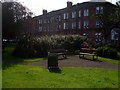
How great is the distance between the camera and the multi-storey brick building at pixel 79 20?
53.0 metres

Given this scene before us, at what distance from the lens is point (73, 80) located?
40.4 ft

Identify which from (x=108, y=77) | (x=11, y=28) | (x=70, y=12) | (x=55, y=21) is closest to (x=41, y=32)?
(x=55, y=21)

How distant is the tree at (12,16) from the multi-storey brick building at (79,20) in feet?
64.0

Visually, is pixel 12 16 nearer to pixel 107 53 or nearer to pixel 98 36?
pixel 107 53

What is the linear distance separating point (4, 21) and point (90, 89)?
60.2 feet

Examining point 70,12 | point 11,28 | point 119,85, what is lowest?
point 119,85

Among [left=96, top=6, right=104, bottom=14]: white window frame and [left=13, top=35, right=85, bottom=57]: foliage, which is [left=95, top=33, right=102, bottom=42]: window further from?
[left=13, top=35, right=85, bottom=57]: foliage

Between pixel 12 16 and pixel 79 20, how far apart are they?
→ 3258 cm

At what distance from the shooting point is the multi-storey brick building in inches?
2087

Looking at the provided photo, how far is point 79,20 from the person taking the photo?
58.9 meters

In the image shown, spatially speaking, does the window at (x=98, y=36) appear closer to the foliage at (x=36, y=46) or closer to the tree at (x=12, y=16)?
the tree at (x=12, y=16)

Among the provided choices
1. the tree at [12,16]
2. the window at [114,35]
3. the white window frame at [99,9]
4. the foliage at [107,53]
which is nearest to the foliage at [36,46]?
the tree at [12,16]

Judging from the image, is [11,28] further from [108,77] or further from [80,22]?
[80,22]

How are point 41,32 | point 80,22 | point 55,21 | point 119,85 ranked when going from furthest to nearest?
point 41,32, point 55,21, point 80,22, point 119,85
